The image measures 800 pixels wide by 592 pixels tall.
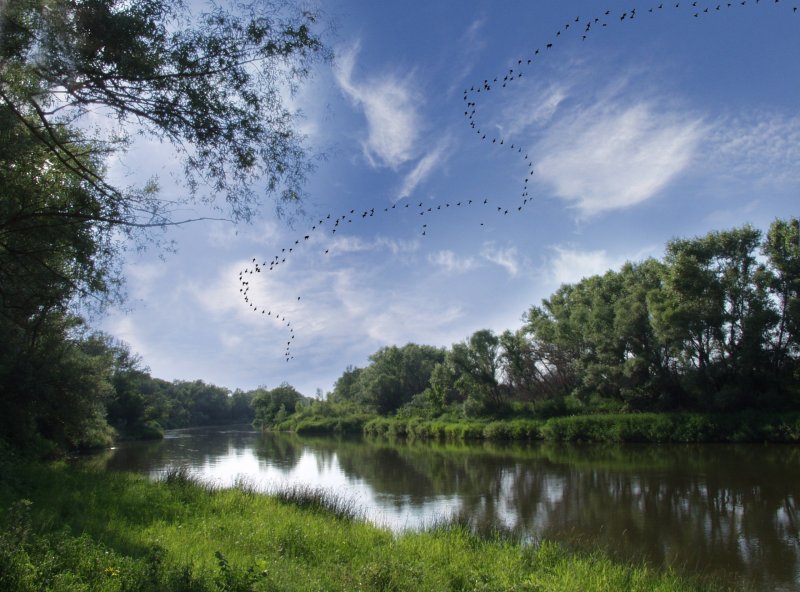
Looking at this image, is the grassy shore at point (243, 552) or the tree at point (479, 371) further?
the tree at point (479, 371)

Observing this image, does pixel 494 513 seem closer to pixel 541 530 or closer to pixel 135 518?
pixel 541 530

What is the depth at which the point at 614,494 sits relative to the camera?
68.3 ft

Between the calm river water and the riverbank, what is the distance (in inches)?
95.4

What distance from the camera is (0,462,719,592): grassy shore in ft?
22.0

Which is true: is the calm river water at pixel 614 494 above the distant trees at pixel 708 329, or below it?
below

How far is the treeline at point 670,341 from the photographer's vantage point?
3819 cm

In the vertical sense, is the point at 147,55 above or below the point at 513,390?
above

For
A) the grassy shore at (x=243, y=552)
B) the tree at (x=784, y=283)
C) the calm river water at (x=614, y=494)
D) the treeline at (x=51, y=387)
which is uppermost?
the tree at (x=784, y=283)

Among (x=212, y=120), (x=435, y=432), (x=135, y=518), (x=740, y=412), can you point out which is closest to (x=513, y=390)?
(x=435, y=432)

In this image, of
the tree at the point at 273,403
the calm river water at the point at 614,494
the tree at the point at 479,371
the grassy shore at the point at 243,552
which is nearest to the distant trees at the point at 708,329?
the calm river water at the point at 614,494

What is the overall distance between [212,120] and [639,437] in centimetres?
4202

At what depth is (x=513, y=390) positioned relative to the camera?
6338 centimetres

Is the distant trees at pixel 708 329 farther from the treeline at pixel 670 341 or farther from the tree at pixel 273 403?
the tree at pixel 273 403

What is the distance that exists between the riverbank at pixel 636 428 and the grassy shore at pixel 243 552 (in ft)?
100
